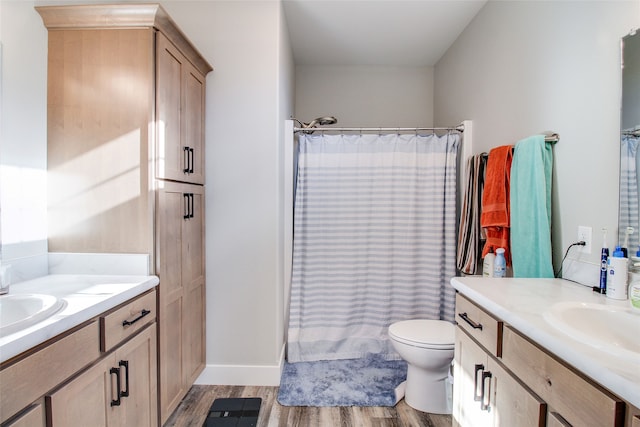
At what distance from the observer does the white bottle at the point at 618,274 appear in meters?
1.21

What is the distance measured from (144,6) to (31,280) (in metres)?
1.34

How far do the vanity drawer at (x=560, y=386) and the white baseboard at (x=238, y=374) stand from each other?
1586 millimetres

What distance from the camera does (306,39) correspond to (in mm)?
2947

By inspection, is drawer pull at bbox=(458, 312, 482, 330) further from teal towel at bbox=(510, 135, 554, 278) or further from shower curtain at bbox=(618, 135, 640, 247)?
shower curtain at bbox=(618, 135, 640, 247)

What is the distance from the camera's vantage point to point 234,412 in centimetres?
194

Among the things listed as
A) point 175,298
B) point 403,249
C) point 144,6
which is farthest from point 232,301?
point 144,6

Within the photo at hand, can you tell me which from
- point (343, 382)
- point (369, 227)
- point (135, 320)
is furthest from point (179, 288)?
point (369, 227)

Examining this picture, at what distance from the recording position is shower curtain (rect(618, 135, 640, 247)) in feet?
3.98

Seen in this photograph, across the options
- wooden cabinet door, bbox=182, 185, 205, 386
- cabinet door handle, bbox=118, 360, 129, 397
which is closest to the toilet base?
wooden cabinet door, bbox=182, 185, 205, 386

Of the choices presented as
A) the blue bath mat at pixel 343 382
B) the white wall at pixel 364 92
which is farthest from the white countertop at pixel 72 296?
the white wall at pixel 364 92

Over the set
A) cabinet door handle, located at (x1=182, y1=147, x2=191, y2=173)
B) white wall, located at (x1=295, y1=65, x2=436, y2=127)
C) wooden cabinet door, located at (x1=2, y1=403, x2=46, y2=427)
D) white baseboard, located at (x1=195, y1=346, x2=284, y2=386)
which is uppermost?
white wall, located at (x1=295, y1=65, x2=436, y2=127)

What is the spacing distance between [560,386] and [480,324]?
1.40 ft

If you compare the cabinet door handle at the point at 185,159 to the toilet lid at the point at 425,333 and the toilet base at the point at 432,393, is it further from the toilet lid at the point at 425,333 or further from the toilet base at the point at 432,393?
the toilet base at the point at 432,393

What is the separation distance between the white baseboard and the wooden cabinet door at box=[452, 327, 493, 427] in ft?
3.94
